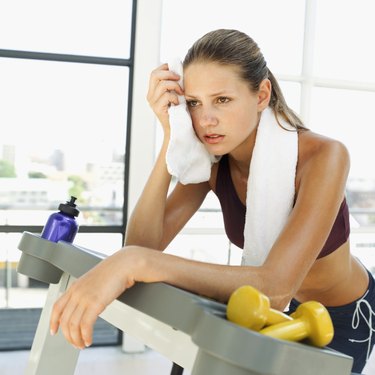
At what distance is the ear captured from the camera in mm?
1472

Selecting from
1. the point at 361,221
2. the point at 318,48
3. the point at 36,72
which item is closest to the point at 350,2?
the point at 318,48

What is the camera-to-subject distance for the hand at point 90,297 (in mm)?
869

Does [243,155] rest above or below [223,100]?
below

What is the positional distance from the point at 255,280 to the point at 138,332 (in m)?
0.22

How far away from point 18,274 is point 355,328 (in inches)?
66.7

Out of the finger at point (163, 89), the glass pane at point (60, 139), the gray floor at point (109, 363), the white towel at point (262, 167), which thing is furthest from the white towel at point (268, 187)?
the glass pane at point (60, 139)

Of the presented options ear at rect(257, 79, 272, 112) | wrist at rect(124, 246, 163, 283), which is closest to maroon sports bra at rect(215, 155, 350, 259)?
ear at rect(257, 79, 272, 112)

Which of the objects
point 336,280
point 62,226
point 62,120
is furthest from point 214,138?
point 62,120

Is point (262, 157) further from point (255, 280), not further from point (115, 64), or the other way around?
point (115, 64)

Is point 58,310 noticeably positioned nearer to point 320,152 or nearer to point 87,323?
point 87,323

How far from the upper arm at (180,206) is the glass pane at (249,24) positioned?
4.48ft

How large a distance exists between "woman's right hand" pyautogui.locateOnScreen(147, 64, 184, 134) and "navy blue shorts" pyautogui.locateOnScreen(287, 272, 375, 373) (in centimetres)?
68

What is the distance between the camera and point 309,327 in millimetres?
720

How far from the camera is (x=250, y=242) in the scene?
1468 millimetres
